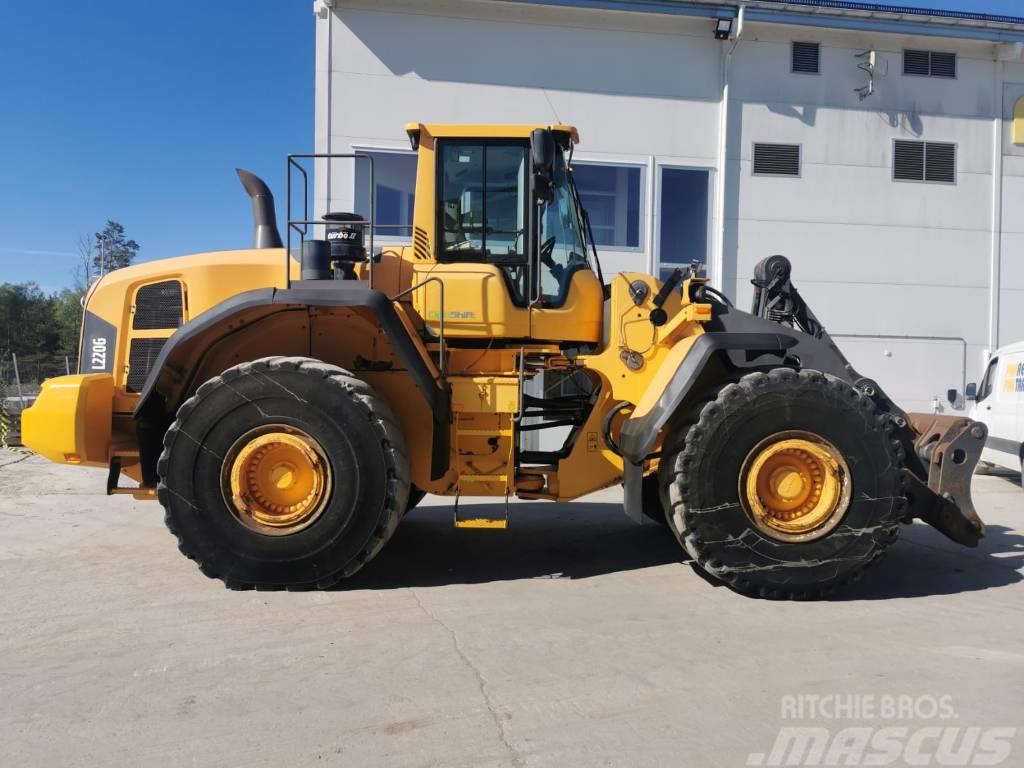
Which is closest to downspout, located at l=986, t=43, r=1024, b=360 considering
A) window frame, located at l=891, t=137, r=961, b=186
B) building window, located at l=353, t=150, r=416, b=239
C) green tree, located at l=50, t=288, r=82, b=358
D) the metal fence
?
window frame, located at l=891, t=137, r=961, b=186

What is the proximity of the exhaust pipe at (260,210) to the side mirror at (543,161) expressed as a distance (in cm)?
255

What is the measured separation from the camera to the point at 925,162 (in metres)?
12.5

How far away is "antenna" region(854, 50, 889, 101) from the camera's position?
12.1m

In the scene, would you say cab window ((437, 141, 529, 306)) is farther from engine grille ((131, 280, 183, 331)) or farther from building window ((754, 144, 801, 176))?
building window ((754, 144, 801, 176))

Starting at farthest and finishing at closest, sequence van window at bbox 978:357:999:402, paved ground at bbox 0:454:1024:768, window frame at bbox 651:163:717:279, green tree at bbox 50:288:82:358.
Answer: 1. green tree at bbox 50:288:82:358
2. window frame at bbox 651:163:717:279
3. van window at bbox 978:357:999:402
4. paved ground at bbox 0:454:1024:768

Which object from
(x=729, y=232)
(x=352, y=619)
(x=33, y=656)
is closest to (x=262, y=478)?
(x=352, y=619)

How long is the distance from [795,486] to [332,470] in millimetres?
2855

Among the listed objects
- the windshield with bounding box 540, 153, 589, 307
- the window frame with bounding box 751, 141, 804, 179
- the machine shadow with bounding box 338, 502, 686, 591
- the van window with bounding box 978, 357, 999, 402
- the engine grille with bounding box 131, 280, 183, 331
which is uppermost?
the window frame with bounding box 751, 141, 804, 179

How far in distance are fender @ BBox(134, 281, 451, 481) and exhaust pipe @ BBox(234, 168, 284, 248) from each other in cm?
151

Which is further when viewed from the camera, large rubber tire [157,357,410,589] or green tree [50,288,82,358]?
green tree [50,288,82,358]

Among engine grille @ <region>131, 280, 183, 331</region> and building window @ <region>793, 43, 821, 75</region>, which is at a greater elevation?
building window @ <region>793, 43, 821, 75</region>

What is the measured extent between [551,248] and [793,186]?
339 inches

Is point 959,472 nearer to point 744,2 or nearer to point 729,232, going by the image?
point 729,232

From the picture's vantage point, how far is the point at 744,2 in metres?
11.5
